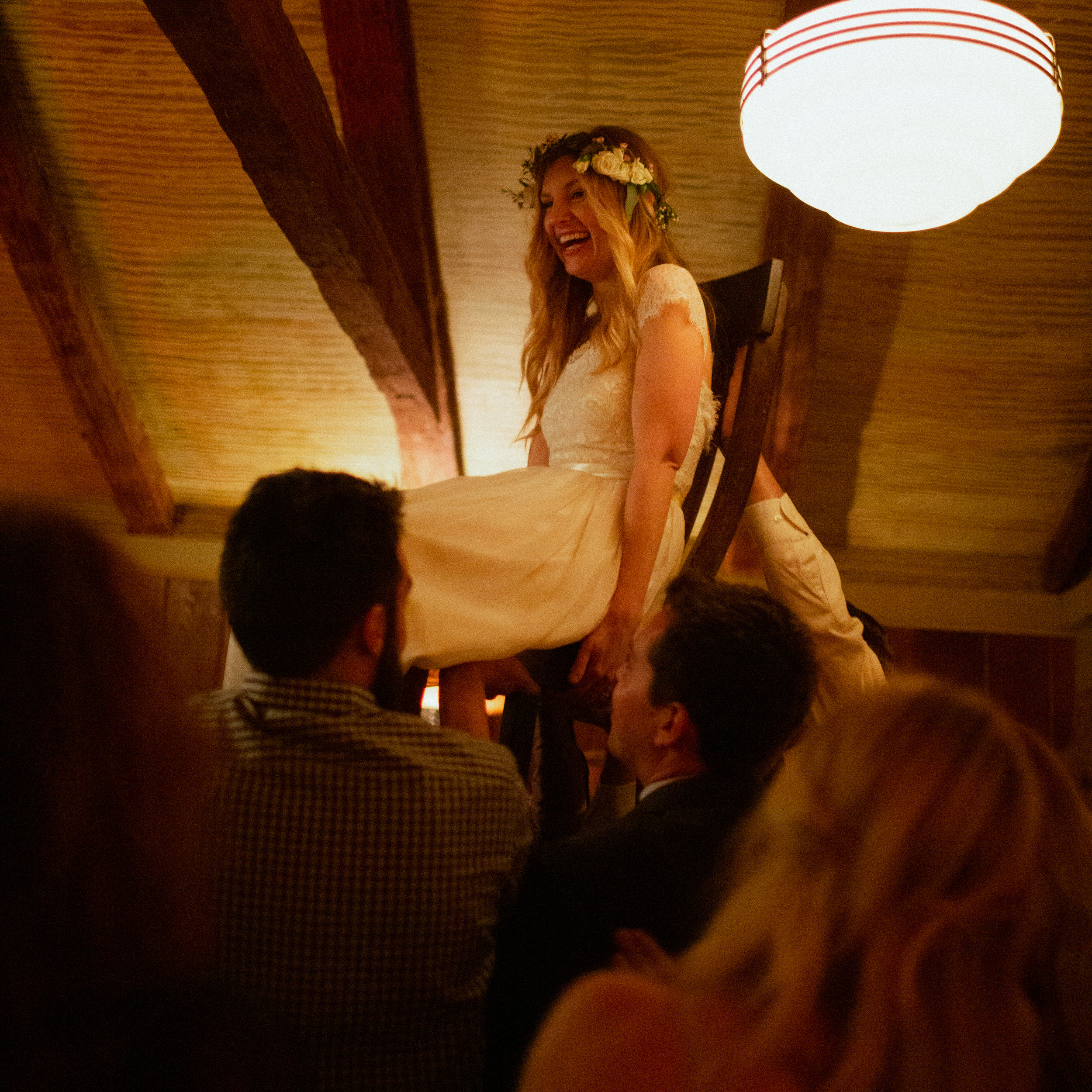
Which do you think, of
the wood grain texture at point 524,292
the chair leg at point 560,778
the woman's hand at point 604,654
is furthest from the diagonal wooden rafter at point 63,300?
the woman's hand at point 604,654

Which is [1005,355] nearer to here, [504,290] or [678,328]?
[504,290]

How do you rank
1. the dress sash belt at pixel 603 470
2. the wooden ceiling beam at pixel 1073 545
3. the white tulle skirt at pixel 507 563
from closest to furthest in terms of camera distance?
the white tulle skirt at pixel 507 563, the dress sash belt at pixel 603 470, the wooden ceiling beam at pixel 1073 545

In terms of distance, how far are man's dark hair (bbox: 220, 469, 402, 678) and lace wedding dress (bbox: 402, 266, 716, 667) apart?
14.5 inches

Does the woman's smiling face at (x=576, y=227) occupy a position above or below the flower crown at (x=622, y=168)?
below

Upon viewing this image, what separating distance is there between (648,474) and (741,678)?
20.7 inches

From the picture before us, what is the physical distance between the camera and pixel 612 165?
2.04m

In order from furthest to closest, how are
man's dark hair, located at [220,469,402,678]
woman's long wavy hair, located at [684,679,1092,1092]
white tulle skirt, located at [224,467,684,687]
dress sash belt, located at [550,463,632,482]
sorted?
dress sash belt, located at [550,463,632,482]
white tulle skirt, located at [224,467,684,687]
man's dark hair, located at [220,469,402,678]
woman's long wavy hair, located at [684,679,1092,1092]

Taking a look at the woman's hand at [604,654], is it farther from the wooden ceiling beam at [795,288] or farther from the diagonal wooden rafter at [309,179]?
the wooden ceiling beam at [795,288]

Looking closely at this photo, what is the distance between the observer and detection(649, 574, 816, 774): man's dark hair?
1435 mm

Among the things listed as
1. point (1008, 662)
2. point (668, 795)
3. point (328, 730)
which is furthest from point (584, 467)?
point (1008, 662)

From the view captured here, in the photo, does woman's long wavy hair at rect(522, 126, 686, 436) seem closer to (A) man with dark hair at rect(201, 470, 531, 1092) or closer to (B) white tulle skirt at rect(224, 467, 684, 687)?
(B) white tulle skirt at rect(224, 467, 684, 687)

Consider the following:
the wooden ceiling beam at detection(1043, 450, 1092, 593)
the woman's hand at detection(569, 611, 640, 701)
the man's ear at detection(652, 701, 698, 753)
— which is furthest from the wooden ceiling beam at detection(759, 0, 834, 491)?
the man's ear at detection(652, 701, 698, 753)

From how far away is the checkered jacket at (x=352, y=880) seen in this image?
108 cm

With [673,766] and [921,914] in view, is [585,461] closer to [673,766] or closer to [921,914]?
[673,766]
